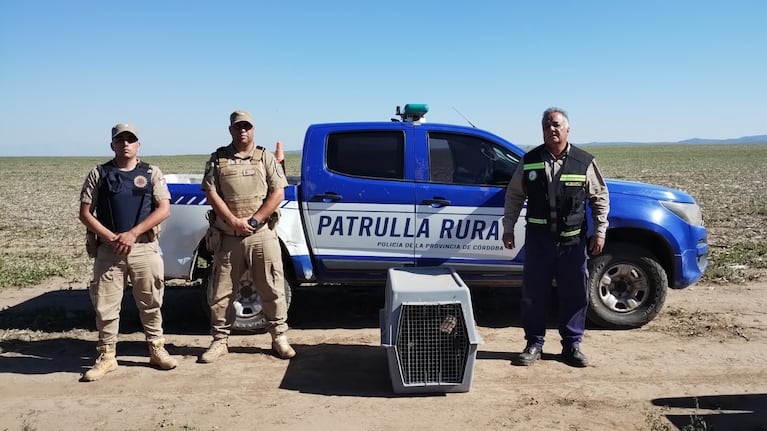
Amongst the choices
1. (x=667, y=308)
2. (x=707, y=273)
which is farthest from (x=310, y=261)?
(x=707, y=273)

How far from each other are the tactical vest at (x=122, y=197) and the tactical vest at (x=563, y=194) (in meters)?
3.03

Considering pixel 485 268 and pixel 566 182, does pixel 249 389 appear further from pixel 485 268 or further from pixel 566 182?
pixel 566 182

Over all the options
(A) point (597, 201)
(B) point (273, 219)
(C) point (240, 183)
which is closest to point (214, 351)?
(B) point (273, 219)

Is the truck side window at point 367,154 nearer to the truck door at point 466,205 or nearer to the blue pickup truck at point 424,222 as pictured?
the blue pickup truck at point 424,222

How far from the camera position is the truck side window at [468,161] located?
18.1ft

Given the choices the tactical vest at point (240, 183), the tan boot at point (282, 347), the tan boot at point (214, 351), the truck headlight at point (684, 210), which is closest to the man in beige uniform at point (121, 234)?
the tan boot at point (214, 351)

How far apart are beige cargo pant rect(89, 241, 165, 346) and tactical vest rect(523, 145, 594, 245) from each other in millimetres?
3074

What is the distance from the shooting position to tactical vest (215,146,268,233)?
4.74m

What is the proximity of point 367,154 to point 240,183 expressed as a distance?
1.38 metres

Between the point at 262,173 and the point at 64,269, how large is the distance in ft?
16.8

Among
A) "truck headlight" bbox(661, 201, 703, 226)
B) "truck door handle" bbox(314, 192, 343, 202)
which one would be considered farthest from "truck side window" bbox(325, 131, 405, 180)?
"truck headlight" bbox(661, 201, 703, 226)

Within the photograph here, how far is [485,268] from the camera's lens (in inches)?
219

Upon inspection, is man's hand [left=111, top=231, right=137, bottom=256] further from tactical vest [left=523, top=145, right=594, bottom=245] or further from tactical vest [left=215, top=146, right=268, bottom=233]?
tactical vest [left=523, top=145, right=594, bottom=245]

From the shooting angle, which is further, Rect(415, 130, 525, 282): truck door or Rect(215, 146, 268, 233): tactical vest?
Rect(415, 130, 525, 282): truck door
